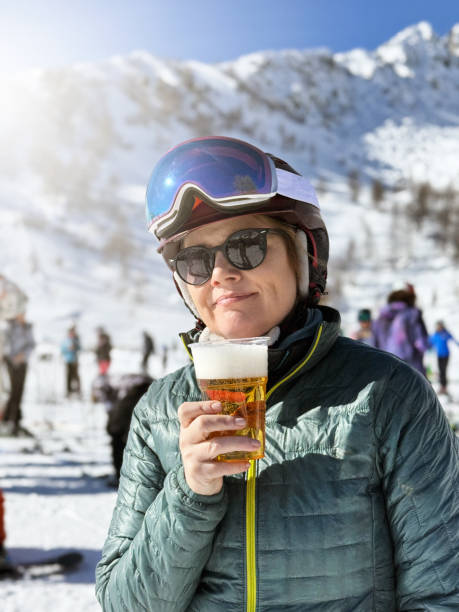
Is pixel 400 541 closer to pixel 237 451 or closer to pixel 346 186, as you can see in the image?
pixel 237 451

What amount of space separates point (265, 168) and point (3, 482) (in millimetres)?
5986

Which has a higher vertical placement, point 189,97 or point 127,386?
point 189,97

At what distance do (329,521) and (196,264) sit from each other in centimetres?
72

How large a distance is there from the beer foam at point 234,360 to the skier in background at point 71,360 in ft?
45.1

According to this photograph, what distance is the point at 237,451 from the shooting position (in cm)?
120

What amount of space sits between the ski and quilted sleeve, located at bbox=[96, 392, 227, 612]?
9.68 ft

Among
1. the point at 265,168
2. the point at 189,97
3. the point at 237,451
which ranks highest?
the point at 189,97

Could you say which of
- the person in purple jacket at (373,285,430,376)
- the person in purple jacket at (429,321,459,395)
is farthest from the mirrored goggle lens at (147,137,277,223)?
the person in purple jacket at (429,321,459,395)

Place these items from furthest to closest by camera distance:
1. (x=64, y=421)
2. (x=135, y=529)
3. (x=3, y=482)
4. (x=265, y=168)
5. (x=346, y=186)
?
(x=346, y=186) → (x=64, y=421) → (x=3, y=482) → (x=265, y=168) → (x=135, y=529)

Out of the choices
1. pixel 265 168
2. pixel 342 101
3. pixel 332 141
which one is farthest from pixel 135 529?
pixel 342 101

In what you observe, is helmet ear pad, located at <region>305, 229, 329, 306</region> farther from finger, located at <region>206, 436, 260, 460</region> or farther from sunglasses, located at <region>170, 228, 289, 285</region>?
finger, located at <region>206, 436, 260, 460</region>

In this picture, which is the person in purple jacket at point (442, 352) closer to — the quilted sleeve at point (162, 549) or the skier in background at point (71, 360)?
the skier in background at point (71, 360)

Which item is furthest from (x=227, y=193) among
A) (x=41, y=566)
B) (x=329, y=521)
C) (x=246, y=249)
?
(x=41, y=566)

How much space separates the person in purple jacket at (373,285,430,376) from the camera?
6973mm
